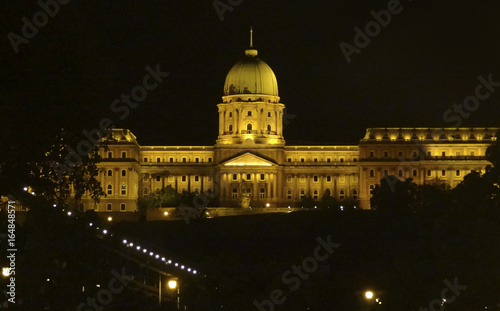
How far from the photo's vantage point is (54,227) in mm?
35188

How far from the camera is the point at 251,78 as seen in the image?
527 ft

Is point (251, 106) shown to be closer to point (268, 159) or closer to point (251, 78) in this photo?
point (251, 78)

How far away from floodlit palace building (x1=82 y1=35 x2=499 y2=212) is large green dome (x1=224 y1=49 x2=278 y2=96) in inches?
3.9

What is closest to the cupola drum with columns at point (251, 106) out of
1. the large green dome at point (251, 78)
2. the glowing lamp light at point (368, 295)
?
the large green dome at point (251, 78)

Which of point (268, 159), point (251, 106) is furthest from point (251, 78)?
point (268, 159)

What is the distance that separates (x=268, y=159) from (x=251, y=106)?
22.1ft

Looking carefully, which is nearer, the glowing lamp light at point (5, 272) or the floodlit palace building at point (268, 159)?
the glowing lamp light at point (5, 272)

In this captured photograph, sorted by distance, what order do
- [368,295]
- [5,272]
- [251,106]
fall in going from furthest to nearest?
[251,106], [368,295], [5,272]

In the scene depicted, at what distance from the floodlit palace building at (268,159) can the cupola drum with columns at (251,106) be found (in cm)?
10

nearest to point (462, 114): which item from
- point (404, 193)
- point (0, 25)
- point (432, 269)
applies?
point (404, 193)

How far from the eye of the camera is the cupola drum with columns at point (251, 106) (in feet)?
526

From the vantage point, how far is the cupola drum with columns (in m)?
160

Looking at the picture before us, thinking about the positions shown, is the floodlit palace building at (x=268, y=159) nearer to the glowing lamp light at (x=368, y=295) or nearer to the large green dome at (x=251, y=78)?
the large green dome at (x=251, y=78)

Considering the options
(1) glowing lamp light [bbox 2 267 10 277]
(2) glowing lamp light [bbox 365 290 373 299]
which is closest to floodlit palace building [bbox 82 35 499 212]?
(2) glowing lamp light [bbox 365 290 373 299]
